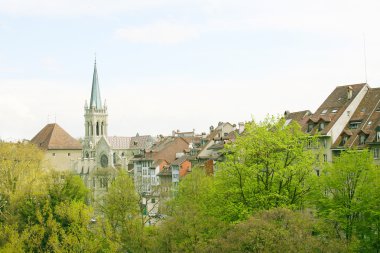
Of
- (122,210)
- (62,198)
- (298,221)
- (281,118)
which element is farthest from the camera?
(62,198)

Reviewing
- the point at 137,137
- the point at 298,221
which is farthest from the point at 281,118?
the point at 137,137

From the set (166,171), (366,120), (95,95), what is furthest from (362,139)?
(95,95)

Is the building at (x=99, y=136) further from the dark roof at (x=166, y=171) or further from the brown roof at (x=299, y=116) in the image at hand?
the brown roof at (x=299, y=116)

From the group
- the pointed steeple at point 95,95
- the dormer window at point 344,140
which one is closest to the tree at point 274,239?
the dormer window at point 344,140

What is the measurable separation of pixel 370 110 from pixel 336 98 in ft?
18.5

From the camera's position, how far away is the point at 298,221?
37.6 metres

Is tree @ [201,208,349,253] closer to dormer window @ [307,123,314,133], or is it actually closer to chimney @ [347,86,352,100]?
dormer window @ [307,123,314,133]

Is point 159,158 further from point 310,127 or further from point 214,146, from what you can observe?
Answer: point 310,127

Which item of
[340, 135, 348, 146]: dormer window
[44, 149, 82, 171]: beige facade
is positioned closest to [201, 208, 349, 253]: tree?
[340, 135, 348, 146]: dormer window

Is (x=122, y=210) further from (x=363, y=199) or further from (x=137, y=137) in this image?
(x=137, y=137)

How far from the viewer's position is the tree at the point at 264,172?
4722 centimetres

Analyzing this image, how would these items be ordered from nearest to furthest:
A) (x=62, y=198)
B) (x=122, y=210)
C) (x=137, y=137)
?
(x=122, y=210)
(x=62, y=198)
(x=137, y=137)

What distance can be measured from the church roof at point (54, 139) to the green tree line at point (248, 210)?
231ft

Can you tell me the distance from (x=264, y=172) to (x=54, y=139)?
8586 cm
